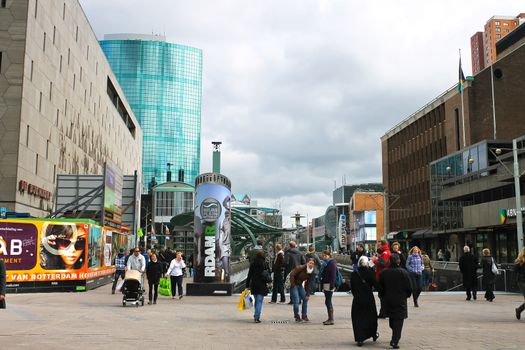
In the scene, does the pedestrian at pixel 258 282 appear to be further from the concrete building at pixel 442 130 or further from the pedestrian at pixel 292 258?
the concrete building at pixel 442 130

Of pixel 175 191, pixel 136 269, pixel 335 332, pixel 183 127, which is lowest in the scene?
pixel 335 332

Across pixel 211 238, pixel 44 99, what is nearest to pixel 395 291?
pixel 211 238

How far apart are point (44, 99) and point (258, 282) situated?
99.2 feet

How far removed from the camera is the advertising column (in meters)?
20.1

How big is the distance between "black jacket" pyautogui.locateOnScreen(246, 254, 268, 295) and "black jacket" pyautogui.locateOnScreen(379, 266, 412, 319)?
3.54 metres

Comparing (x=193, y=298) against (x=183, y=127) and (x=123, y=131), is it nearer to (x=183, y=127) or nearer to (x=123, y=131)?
A: (x=123, y=131)

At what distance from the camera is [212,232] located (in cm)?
2033

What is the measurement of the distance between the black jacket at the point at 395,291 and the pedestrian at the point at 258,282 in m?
3.50

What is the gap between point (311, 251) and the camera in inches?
637

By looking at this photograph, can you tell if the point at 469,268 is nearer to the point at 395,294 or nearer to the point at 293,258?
the point at 293,258

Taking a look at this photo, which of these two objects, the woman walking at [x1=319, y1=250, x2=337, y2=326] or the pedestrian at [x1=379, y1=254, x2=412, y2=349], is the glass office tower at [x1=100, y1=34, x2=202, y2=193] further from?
the pedestrian at [x1=379, y1=254, x2=412, y2=349]

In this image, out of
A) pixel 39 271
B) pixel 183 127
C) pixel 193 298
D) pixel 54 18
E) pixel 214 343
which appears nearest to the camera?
pixel 214 343

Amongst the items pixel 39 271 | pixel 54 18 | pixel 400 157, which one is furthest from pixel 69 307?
pixel 400 157

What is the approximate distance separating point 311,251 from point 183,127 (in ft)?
524
